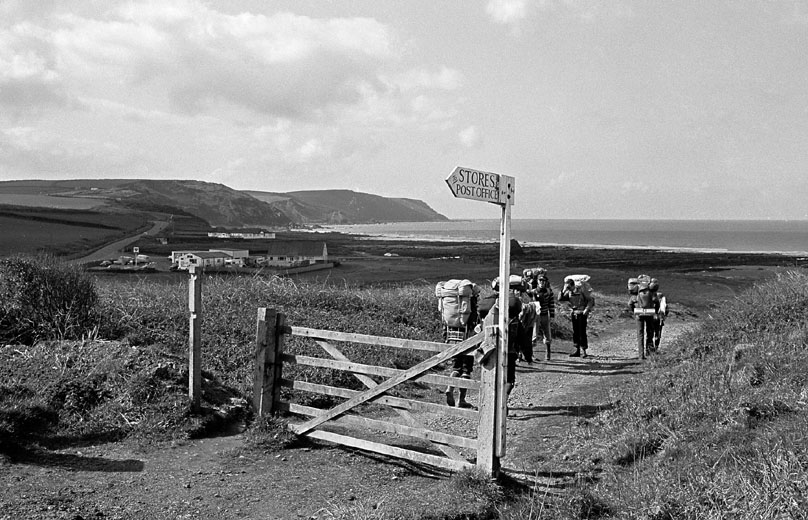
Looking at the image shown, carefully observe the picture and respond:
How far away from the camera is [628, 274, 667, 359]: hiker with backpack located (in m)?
13.2

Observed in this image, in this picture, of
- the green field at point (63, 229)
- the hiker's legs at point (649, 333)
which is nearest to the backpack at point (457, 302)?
the hiker's legs at point (649, 333)

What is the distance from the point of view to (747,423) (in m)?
6.34

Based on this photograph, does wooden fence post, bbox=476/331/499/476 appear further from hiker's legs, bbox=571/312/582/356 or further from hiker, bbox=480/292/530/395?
hiker's legs, bbox=571/312/582/356

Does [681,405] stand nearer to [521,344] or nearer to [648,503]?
[648,503]

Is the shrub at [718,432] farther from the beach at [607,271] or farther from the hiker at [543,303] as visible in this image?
the beach at [607,271]

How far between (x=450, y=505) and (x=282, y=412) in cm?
304

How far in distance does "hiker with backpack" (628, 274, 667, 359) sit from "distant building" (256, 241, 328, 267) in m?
20.2

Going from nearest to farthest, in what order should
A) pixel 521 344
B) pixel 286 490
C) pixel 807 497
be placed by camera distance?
1. pixel 807 497
2. pixel 286 490
3. pixel 521 344

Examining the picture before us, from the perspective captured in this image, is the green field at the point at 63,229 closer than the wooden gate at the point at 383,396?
No

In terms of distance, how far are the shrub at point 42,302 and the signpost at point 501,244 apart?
24.5ft

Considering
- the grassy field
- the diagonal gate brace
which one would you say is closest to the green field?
the grassy field

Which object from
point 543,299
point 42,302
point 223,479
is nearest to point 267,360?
point 223,479

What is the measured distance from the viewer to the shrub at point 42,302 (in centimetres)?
1053

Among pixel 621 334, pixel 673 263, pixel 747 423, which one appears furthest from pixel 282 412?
pixel 673 263
